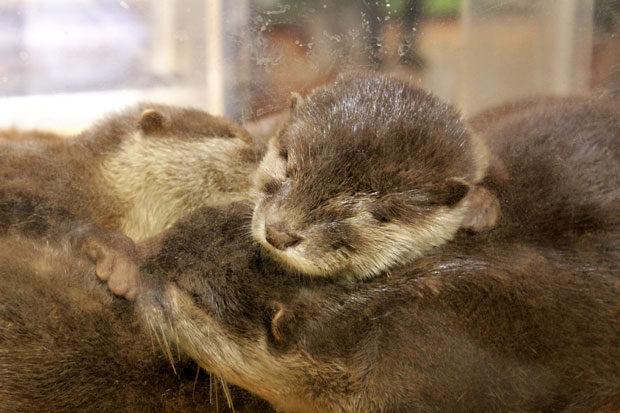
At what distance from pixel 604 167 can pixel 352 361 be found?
66 cm

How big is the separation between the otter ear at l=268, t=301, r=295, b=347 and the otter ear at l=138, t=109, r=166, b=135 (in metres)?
A: 1.12

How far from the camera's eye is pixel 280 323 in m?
1.34

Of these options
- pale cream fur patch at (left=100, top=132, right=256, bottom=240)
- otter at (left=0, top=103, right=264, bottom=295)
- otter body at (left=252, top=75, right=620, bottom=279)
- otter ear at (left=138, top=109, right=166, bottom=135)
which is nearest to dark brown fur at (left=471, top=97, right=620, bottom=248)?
otter body at (left=252, top=75, right=620, bottom=279)

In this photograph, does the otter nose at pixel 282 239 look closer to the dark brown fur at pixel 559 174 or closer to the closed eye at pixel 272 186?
the closed eye at pixel 272 186

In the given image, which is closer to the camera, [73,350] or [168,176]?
[73,350]

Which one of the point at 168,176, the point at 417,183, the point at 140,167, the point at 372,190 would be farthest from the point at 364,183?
the point at 140,167

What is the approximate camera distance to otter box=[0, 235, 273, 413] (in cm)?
134

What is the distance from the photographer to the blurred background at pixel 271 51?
204 cm

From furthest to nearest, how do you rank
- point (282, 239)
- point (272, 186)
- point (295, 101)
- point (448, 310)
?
1. point (295, 101)
2. point (272, 186)
3. point (282, 239)
4. point (448, 310)

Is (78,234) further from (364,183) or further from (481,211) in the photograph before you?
(481,211)

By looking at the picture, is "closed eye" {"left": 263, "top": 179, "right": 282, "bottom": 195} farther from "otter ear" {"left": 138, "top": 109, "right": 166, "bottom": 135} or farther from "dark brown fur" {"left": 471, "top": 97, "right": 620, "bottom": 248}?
"otter ear" {"left": 138, "top": 109, "right": 166, "bottom": 135}

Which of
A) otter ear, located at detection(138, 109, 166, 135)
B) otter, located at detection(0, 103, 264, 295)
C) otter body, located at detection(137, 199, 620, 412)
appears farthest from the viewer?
otter ear, located at detection(138, 109, 166, 135)

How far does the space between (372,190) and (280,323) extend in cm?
37

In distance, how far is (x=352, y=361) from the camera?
4.43 feet
